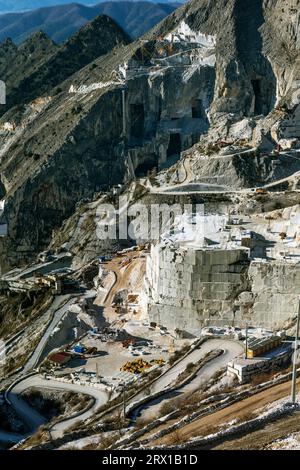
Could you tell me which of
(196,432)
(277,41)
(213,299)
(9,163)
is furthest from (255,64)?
(196,432)

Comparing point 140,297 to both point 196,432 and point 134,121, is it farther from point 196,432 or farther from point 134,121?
point 134,121

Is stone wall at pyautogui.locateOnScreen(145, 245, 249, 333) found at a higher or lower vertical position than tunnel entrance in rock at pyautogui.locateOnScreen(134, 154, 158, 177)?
lower

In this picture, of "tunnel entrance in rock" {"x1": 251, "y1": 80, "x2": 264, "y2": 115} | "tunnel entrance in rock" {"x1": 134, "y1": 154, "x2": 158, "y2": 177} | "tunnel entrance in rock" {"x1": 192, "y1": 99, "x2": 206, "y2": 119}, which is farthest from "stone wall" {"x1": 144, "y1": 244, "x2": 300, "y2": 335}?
"tunnel entrance in rock" {"x1": 192, "y1": 99, "x2": 206, "y2": 119}

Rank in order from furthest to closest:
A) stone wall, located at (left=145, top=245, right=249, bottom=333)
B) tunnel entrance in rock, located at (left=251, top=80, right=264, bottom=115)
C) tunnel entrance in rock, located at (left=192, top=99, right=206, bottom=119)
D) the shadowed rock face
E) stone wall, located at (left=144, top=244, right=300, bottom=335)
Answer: tunnel entrance in rock, located at (left=192, top=99, right=206, bottom=119) → the shadowed rock face → tunnel entrance in rock, located at (left=251, top=80, right=264, bottom=115) → stone wall, located at (left=145, top=245, right=249, bottom=333) → stone wall, located at (left=144, top=244, right=300, bottom=335)

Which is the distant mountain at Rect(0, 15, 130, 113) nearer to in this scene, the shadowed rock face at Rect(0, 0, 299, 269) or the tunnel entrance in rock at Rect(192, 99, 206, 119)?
the shadowed rock face at Rect(0, 0, 299, 269)

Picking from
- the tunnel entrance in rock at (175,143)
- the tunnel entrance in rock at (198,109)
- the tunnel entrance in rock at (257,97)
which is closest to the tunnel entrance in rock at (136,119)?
the tunnel entrance in rock at (175,143)

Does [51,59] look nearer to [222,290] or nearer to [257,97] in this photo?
[257,97]

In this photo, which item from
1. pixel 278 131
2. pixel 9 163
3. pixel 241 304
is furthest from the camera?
pixel 9 163
